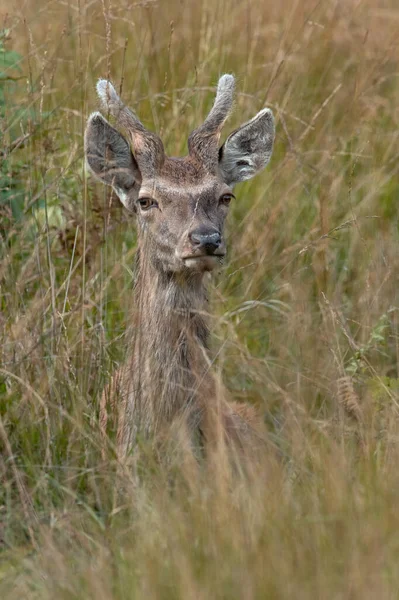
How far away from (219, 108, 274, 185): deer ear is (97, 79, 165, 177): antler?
0.43 meters

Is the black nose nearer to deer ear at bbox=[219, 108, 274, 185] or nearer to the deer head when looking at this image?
the deer head

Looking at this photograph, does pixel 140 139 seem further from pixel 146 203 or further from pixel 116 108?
pixel 146 203

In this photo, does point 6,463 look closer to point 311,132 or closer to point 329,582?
point 329,582

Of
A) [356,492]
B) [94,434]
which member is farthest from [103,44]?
[356,492]

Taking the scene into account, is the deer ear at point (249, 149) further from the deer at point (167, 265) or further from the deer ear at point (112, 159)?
the deer ear at point (112, 159)

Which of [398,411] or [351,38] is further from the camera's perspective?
[351,38]

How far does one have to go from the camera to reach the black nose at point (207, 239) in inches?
201

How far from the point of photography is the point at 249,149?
239 inches

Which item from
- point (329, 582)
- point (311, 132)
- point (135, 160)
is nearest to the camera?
point (329, 582)

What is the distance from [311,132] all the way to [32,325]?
11.2 feet

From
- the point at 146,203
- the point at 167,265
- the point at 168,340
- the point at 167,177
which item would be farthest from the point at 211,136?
the point at 168,340

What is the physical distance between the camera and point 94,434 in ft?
15.8

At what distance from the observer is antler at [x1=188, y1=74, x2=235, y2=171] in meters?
5.71

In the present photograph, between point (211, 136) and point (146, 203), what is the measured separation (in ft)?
1.43
